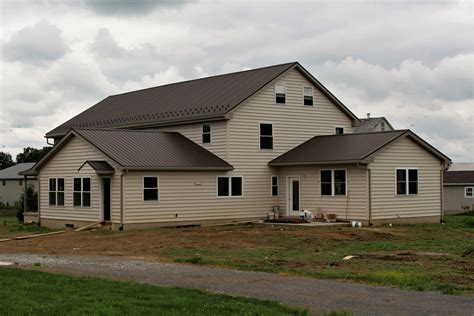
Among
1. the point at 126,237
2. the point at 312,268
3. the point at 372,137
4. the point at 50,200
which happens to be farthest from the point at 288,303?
the point at 50,200

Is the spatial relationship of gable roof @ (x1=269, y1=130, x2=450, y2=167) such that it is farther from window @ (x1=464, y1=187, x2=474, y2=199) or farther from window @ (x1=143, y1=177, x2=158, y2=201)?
window @ (x1=464, y1=187, x2=474, y2=199)

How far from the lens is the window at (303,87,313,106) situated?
38.2 m

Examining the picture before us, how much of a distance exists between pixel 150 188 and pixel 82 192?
3.53 m

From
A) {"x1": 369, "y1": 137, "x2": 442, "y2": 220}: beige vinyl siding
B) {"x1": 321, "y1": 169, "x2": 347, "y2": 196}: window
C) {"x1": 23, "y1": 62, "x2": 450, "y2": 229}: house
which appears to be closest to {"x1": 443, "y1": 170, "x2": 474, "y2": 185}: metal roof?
{"x1": 23, "y1": 62, "x2": 450, "y2": 229}: house

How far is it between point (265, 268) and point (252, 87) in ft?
65.4

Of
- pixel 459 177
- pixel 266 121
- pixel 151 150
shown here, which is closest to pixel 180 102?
pixel 266 121

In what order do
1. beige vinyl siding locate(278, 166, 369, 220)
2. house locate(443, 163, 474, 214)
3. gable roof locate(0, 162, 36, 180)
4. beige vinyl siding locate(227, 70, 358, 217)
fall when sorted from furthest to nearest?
gable roof locate(0, 162, 36, 180), house locate(443, 163, 474, 214), beige vinyl siding locate(227, 70, 358, 217), beige vinyl siding locate(278, 166, 369, 220)

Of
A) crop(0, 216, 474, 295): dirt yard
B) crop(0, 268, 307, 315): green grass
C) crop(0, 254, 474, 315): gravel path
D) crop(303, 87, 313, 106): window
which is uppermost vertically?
crop(303, 87, 313, 106): window

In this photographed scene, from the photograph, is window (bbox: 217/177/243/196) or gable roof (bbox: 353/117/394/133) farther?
gable roof (bbox: 353/117/394/133)

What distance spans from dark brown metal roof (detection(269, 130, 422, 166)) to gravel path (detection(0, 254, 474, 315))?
1525 centimetres

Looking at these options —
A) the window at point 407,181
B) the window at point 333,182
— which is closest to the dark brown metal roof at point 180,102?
the window at point 333,182

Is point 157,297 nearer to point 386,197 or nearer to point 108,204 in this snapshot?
→ point 108,204

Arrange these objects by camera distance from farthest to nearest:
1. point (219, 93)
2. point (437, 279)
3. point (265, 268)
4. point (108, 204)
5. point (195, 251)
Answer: point (219, 93) → point (108, 204) → point (195, 251) → point (265, 268) → point (437, 279)

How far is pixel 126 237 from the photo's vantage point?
28047 mm
